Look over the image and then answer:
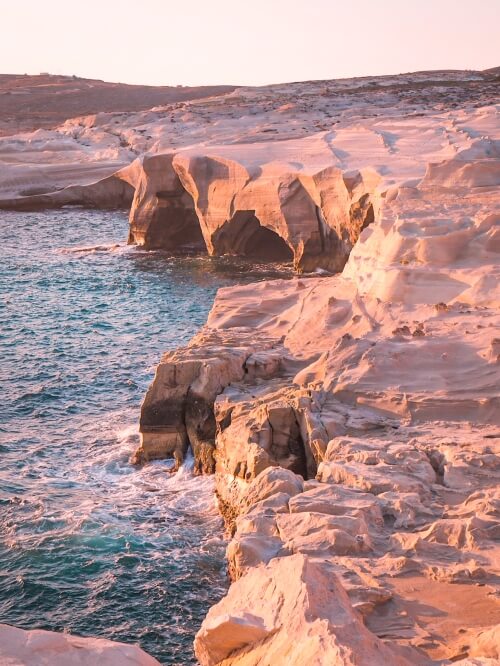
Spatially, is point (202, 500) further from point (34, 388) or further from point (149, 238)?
point (149, 238)

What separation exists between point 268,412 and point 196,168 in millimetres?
23852

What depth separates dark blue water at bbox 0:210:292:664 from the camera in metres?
12.9

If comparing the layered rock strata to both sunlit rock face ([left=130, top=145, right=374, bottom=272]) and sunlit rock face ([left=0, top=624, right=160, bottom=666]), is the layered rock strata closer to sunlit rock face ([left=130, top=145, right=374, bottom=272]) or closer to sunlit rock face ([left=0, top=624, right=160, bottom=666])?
sunlit rock face ([left=0, top=624, right=160, bottom=666])

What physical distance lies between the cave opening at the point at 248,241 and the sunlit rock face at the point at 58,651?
1189 inches

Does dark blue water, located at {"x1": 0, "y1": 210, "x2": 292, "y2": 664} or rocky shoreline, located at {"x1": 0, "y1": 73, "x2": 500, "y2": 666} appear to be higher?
rocky shoreline, located at {"x1": 0, "y1": 73, "x2": 500, "y2": 666}

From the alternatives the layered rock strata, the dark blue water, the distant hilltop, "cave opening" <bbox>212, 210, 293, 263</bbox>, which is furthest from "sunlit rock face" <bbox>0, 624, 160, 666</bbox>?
the distant hilltop

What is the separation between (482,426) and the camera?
14430 mm

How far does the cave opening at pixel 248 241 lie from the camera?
37812 millimetres

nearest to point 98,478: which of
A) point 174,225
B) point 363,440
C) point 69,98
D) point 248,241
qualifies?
point 363,440

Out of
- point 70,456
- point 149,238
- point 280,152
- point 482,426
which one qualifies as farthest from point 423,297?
point 149,238

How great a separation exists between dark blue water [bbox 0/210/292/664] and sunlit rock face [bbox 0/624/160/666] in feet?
14.6

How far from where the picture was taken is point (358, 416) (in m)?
15.1

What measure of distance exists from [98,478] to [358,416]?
17.8ft

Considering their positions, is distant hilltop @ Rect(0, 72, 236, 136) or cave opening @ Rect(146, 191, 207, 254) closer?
cave opening @ Rect(146, 191, 207, 254)
